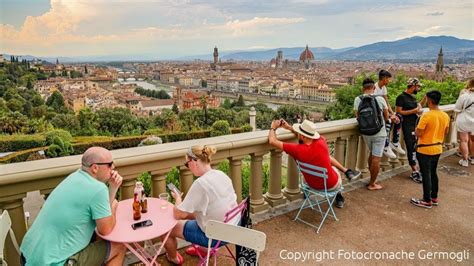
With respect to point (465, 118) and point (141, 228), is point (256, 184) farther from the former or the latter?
point (465, 118)

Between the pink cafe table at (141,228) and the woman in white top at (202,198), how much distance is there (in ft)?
0.37

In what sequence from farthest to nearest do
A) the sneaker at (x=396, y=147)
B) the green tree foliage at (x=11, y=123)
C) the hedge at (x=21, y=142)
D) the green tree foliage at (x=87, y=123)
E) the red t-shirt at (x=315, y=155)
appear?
the green tree foliage at (x=87, y=123), the green tree foliage at (x=11, y=123), the hedge at (x=21, y=142), the sneaker at (x=396, y=147), the red t-shirt at (x=315, y=155)

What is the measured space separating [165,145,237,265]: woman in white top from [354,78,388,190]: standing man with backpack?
266cm

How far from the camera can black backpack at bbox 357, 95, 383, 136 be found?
14.4ft

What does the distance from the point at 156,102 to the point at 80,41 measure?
151 feet

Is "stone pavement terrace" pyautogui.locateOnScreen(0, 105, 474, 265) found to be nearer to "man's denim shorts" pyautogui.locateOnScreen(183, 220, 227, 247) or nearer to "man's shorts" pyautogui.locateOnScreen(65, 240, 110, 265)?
"man's denim shorts" pyautogui.locateOnScreen(183, 220, 227, 247)

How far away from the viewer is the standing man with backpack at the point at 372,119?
439 centimetres

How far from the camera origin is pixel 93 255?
7.21ft

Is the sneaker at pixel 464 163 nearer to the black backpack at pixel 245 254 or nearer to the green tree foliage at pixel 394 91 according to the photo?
the black backpack at pixel 245 254

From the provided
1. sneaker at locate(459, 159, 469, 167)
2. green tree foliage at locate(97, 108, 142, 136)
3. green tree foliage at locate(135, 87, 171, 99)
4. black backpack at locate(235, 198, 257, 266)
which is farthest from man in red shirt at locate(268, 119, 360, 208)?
green tree foliage at locate(135, 87, 171, 99)

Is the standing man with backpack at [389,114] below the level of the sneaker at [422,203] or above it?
above

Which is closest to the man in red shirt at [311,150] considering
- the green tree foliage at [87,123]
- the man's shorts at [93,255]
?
the man's shorts at [93,255]

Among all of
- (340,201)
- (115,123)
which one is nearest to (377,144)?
(340,201)

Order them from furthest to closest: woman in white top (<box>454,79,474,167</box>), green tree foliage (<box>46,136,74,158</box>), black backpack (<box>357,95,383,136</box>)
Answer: green tree foliage (<box>46,136,74,158</box>), woman in white top (<box>454,79,474,167</box>), black backpack (<box>357,95,383,136</box>)
